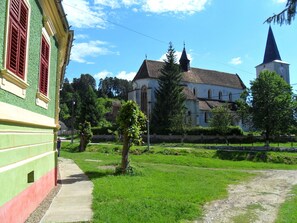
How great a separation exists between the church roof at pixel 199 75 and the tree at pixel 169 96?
3.98 metres

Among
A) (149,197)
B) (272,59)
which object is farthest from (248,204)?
(272,59)

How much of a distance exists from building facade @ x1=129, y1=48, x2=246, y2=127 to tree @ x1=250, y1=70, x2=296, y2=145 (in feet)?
46.3

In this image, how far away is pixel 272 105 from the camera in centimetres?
3834

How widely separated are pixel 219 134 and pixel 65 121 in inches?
2671

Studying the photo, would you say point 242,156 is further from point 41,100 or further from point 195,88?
point 195,88

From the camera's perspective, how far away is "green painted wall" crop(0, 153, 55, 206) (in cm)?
590

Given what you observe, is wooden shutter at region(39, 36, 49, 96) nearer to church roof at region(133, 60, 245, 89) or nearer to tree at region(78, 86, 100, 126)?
church roof at region(133, 60, 245, 89)

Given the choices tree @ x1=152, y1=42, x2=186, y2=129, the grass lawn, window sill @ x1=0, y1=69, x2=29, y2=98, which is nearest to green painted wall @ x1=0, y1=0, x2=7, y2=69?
window sill @ x1=0, y1=69, x2=29, y2=98

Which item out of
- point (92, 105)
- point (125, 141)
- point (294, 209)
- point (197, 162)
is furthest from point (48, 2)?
point (92, 105)

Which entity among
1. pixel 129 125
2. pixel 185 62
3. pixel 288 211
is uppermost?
pixel 185 62

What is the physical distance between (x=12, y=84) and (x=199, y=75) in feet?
233

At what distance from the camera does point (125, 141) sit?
16.2m

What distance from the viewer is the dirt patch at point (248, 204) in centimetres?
886

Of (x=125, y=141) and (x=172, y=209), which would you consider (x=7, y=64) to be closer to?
(x=172, y=209)
